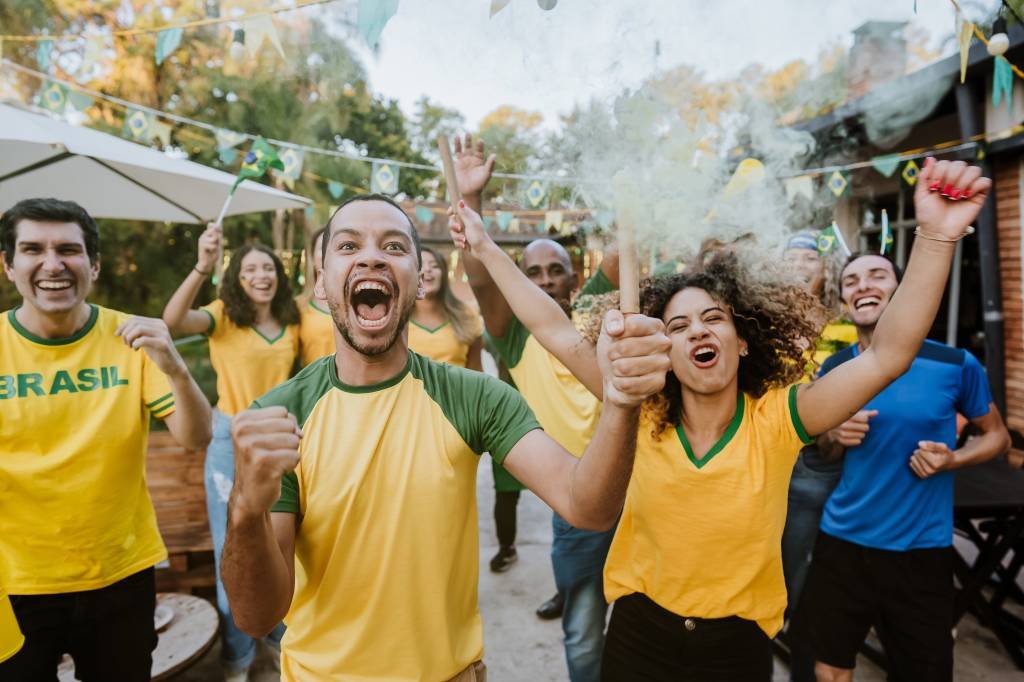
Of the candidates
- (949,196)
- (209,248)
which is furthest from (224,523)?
(949,196)

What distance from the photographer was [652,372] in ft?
3.78

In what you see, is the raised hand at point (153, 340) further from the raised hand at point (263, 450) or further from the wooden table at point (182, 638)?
the wooden table at point (182, 638)

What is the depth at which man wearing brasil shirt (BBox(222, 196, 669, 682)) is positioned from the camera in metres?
1.47

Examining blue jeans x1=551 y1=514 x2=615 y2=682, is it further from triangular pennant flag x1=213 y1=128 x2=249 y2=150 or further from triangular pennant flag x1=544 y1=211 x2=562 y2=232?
triangular pennant flag x1=213 y1=128 x2=249 y2=150

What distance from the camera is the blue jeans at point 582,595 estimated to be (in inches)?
110

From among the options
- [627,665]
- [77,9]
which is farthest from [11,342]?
[77,9]

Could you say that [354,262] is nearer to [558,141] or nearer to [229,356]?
[558,141]

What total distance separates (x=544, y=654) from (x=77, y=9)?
40.3 feet

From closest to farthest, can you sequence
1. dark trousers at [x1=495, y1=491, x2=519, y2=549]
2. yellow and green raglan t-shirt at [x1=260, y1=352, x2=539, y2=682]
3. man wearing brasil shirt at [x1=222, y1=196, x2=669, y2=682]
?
man wearing brasil shirt at [x1=222, y1=196, x2=669, y2=682] < yellow and green raglan t-shirt at [x1=260, y1=352, x2=539, y2=682] < dark trousers at [x1=495, y1=491, x2=519, y2=549]

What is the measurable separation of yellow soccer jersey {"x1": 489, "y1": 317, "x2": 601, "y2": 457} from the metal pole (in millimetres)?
5130

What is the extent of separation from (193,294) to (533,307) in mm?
2493

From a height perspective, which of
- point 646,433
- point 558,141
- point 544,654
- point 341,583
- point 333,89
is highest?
point 333,89

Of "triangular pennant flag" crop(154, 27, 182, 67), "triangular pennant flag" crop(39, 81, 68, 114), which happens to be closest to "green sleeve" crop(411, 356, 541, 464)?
"triangular pennant flag" crop(154, 27, 182, 67)

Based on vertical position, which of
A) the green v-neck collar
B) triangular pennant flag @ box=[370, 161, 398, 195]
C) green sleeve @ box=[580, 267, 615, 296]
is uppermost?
triangular pennant flag @ box=[370, 161, 398, 195]
